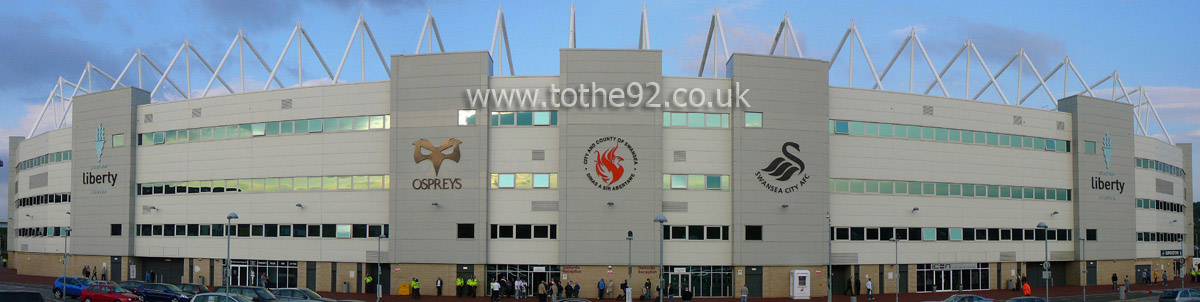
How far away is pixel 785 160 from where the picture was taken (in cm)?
5678

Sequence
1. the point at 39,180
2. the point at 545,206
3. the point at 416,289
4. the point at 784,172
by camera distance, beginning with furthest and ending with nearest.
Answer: the point at 39,180, the point at 784,172, the point at 545,206, the point at 416,289

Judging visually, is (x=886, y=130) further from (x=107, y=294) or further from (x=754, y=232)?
(x=107, y=294)

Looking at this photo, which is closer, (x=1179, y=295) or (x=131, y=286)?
(x=1179, y=295)

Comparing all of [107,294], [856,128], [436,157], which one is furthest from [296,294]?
[856,128]

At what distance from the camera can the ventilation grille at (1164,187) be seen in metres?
79.4

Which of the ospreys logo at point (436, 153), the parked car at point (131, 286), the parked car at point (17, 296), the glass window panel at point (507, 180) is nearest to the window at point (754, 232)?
the glass window panel at point (507, 180)

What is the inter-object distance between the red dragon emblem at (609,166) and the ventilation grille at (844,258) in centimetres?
1617

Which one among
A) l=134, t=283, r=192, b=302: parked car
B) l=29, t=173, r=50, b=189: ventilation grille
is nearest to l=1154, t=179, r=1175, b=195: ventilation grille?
l=134, t=283, r=192, b=302: parked car

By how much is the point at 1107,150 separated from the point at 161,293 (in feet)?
227

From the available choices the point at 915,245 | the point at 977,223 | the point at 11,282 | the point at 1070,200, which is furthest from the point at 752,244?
the point at 11,282

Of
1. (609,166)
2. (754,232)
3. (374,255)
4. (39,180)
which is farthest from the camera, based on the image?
(39,180)

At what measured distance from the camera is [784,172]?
5675 centimetres

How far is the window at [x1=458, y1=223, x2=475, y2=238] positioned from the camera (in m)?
56.2

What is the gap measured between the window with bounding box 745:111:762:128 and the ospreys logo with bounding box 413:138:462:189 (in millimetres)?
18659
